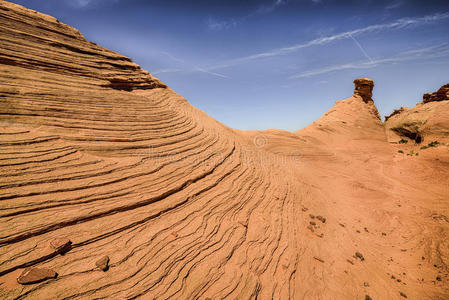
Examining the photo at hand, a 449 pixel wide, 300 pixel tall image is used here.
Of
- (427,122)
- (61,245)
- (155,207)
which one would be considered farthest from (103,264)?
(427,122)

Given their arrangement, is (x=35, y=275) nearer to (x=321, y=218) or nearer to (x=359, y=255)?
(x=359, y=255)

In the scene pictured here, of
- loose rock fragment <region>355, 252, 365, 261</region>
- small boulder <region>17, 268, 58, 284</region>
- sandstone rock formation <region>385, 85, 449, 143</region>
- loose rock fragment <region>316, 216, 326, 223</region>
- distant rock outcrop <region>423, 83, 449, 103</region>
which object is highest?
distant rock outcrop <region>423, 83, 449, 103</region>

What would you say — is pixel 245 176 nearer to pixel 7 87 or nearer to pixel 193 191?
pixel 193 191

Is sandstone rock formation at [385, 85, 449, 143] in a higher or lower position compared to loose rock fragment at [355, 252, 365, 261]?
higher

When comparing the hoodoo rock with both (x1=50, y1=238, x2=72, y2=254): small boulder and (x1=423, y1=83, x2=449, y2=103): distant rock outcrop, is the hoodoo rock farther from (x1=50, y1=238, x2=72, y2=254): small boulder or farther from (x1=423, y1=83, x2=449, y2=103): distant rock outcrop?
(x1=50, y1=238, x2=72, y2=254): small boulder

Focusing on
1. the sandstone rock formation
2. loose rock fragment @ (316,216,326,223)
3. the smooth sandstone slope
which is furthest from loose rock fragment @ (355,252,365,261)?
A: the sandstone rock formation

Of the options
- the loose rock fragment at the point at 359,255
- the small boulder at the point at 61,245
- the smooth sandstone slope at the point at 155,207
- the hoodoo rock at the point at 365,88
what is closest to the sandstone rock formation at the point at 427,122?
the hoodoo rock at the point at 365,88

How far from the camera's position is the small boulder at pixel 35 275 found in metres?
2.70

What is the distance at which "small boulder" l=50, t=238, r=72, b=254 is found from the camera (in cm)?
320

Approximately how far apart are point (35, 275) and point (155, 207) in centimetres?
234

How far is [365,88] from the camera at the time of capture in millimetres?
24891

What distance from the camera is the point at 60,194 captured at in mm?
3932

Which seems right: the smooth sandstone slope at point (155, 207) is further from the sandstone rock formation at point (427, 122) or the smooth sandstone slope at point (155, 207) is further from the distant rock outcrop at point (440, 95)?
the distant rock outcrop at point (440, 95)

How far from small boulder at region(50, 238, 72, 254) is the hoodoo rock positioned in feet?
104
